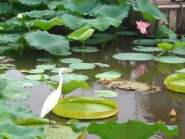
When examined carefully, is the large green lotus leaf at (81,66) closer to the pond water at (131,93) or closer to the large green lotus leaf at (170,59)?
the pond water at (131,93)

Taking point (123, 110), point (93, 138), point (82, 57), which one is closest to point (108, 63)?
point (82, 57)

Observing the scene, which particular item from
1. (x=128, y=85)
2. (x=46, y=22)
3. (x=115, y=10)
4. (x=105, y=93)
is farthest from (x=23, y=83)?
(x=115, y=10)

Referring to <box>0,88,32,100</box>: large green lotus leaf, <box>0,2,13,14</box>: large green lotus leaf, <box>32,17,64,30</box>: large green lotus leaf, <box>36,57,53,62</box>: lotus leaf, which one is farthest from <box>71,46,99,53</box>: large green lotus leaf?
<box>0,88,32,100</box>: large green lotus leaf

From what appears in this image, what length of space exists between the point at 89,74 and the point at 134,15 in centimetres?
232

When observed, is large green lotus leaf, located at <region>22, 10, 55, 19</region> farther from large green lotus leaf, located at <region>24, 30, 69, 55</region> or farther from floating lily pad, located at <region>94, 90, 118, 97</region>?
floating lily pad, located at <region>94, 90, 118, 97</region>

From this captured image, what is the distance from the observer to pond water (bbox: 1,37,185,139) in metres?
3.04

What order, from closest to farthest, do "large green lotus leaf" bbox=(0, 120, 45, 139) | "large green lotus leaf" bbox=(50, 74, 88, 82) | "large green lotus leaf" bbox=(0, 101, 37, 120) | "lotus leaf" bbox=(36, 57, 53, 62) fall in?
"large green lotus leaf" bbox=(0, 120, 45, 139) → "large green lotus leaf" bbox=(0, 101, 37, 120) → "large green lotus leaf" bbox=(50, 74, 88, 82) → "lotus leaf" bbox=(36, 57, 53, 62)

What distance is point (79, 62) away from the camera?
4.54 metres

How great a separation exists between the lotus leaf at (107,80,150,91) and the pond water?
70 mm

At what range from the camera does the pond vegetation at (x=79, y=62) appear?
2.12 meters

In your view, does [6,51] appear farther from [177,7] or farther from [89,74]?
[177,7]

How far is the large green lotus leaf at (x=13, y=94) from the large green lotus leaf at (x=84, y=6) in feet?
8.08

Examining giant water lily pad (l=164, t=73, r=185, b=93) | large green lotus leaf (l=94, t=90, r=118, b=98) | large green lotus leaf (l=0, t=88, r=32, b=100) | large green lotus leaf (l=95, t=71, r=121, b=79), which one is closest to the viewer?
large green lotus leaf (l=0, t=88, r=32, b=100)

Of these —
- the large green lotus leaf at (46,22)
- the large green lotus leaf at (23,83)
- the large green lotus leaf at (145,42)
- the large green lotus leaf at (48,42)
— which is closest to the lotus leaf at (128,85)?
the large green lotus leaf at (23,83)
